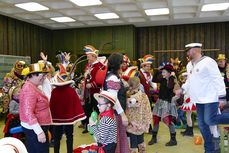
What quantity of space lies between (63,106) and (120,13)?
Result: 212 inches

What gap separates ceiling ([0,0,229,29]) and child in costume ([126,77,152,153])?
403 centimetres

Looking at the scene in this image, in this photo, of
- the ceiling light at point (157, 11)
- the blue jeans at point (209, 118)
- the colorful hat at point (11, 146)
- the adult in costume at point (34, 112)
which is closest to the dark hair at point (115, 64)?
the adult in costume at point (34, 112)

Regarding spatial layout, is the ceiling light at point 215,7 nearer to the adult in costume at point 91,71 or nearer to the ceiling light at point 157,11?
the ceiling light at point 157,11

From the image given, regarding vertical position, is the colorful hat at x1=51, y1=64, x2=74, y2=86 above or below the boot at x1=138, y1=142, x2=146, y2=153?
above

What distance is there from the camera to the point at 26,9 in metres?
7.43

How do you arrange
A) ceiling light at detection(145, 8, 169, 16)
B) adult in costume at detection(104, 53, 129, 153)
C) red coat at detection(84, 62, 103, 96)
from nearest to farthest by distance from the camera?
adult in costume at detection(104, 53, 129, 153) → red coat at detection(84, 62, 103, 96) → ceiling light at detection(145, 8, 169, 16)

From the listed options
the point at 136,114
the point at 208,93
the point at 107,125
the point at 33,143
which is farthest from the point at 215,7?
the point at 33,143

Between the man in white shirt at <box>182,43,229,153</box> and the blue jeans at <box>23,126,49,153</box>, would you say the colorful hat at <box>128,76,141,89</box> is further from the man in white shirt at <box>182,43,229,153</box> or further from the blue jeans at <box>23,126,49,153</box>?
the blue jeans at <box>23,126,49,153</box>

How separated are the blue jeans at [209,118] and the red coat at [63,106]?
1.56 m

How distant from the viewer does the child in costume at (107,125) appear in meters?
2.55

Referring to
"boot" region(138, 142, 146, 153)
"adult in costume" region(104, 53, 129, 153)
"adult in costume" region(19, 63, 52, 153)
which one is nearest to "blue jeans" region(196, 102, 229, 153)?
"boot" region(138, 142, 146, 153)

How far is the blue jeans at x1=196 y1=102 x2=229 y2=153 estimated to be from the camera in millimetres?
3137

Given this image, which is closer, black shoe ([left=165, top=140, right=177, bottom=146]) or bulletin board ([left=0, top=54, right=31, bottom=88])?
black shoe ([left=165, top=140, right=177, bottom=146])

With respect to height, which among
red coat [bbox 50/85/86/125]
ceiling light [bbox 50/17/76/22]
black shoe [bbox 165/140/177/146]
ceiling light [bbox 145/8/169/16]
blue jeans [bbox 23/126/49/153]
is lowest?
black shoe [bbox 165/140/177/146]
